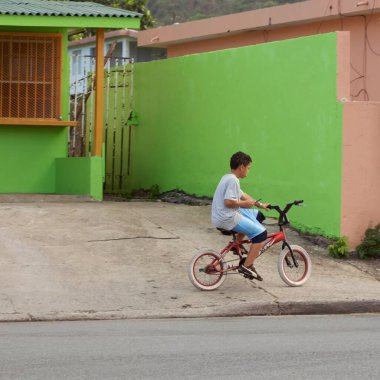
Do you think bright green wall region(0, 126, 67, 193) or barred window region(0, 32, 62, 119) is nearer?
barred window region(0, 32, 62, 119)

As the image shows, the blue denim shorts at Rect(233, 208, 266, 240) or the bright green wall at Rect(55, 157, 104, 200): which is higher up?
the bright green wall at Rect(55, 157, 104, 200)

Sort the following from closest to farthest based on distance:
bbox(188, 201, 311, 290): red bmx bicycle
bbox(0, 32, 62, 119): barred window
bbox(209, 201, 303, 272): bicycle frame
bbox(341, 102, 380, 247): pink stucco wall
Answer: bbox(188, 201, 311, 290): red bmx bicycle, bbox(209, 201, 303, 272): bicycle frame, bbox(341, 102, 380, 247): pink stucco wall, bbox(0, 32, 62, 119): barred window

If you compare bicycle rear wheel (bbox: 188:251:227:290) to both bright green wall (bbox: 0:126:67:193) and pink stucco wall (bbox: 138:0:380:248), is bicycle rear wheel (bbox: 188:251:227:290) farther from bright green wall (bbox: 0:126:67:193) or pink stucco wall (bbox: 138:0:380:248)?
bright green wall (bbox: 0:126:67:193)

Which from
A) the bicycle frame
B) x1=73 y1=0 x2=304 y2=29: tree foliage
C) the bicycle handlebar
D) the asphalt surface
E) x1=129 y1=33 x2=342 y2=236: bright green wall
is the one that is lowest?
the asphalt surface

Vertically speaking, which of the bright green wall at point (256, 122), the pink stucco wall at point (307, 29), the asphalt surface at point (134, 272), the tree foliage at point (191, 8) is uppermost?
the tree foliage at point (191, 8)

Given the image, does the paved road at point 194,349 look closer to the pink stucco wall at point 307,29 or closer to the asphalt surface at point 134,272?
the asphalt surface at point 134,272

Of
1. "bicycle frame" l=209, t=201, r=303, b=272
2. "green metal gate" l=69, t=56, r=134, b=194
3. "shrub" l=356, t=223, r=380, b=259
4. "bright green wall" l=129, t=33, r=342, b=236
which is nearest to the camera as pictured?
"bicycle frame" l=209, t=201, r=303, b=272

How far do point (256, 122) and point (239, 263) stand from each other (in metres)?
4.27

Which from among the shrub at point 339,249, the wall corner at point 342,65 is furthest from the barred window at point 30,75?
the shrub at point 339,249

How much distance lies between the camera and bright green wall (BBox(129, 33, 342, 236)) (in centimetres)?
1379

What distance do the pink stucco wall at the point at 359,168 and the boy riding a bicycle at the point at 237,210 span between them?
7.80 ft

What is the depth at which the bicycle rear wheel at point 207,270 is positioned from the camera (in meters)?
11.3

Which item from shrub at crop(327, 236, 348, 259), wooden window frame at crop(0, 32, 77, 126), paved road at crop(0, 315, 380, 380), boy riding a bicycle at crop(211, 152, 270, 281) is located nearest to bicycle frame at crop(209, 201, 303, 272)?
boy riding a bicycle at crop(211, 152, 270, 281)

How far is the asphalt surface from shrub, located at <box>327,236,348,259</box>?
0.34ft
